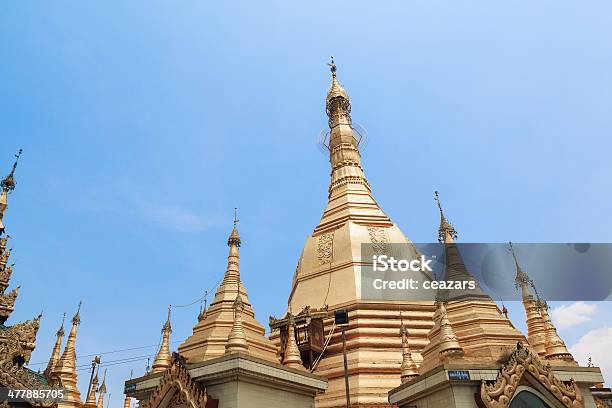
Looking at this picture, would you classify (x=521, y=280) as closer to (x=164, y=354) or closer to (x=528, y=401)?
(x=528, y=401)

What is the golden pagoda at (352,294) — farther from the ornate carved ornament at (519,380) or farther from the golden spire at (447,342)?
the ornate carved ornament at (519,380)

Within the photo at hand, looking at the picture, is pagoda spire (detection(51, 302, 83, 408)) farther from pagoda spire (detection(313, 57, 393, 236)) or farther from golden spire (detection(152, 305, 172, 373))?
pagoda spire (detection(313, 57, 393, 236))

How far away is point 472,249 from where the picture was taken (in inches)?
819

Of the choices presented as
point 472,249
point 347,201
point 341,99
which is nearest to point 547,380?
point 472,249

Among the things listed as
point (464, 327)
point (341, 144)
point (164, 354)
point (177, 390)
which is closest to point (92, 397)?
point (164, 354)

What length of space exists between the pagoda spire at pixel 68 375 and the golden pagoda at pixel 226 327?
7603mm

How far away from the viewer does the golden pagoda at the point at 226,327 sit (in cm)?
1791

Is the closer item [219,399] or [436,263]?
[219,399]

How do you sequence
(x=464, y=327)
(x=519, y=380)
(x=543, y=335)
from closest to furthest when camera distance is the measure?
(x=519, y=380)
(x=464, y=327)
(x=543, y=335)

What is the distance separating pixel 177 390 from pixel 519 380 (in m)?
9.66

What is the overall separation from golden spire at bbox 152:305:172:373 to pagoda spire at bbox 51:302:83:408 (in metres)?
7.21

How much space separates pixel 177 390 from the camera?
1465cm

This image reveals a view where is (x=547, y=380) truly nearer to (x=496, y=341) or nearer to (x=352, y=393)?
(x=496, y=341)

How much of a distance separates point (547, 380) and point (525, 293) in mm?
12196
